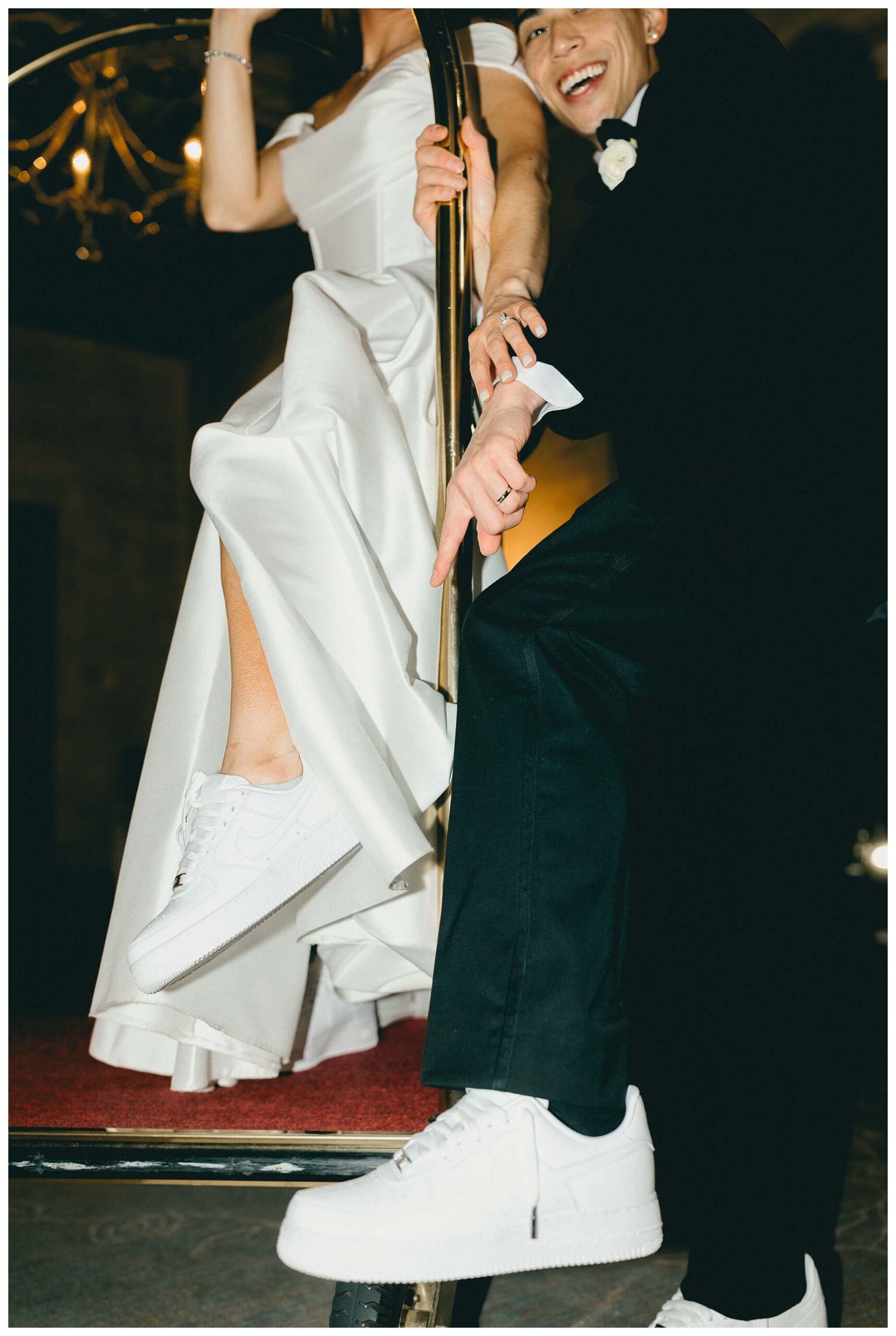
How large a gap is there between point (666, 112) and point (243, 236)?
5126 millimetres

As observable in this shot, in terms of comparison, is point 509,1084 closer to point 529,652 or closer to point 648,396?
point 529,652

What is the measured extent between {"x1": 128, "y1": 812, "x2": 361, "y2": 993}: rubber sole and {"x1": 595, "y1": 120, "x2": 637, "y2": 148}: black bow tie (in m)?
1.03

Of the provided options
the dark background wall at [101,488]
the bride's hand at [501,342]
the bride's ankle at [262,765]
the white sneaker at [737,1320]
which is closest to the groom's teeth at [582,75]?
the bride's hand at [501,342]

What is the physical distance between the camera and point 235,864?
3.06ft

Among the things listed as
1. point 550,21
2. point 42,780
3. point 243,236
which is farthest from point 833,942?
point 42,780

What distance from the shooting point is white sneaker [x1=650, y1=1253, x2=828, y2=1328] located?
3.08ft

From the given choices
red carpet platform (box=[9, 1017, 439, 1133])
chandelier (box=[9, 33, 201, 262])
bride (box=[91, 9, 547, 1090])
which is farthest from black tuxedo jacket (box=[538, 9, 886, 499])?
chandelier (box=[9, 33, 201, 262])

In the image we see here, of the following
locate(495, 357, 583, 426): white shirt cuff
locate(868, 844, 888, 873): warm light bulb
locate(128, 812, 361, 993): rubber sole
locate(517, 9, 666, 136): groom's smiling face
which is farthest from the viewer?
locate(868, 844, 888, 873): warm light bulb

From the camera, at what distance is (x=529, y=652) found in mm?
879

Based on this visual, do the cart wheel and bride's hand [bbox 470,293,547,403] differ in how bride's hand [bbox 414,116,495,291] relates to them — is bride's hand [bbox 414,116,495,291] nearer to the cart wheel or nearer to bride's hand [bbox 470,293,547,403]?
bride's hand [bbox 470,293,547,403]

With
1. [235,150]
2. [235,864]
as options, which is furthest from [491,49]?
[235,864]

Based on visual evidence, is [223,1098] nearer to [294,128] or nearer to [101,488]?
[294,128]

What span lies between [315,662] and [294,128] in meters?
0.97

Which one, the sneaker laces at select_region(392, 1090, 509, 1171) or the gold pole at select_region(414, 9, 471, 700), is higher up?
the gold pole at select_region(414, 9, 471, 700)
